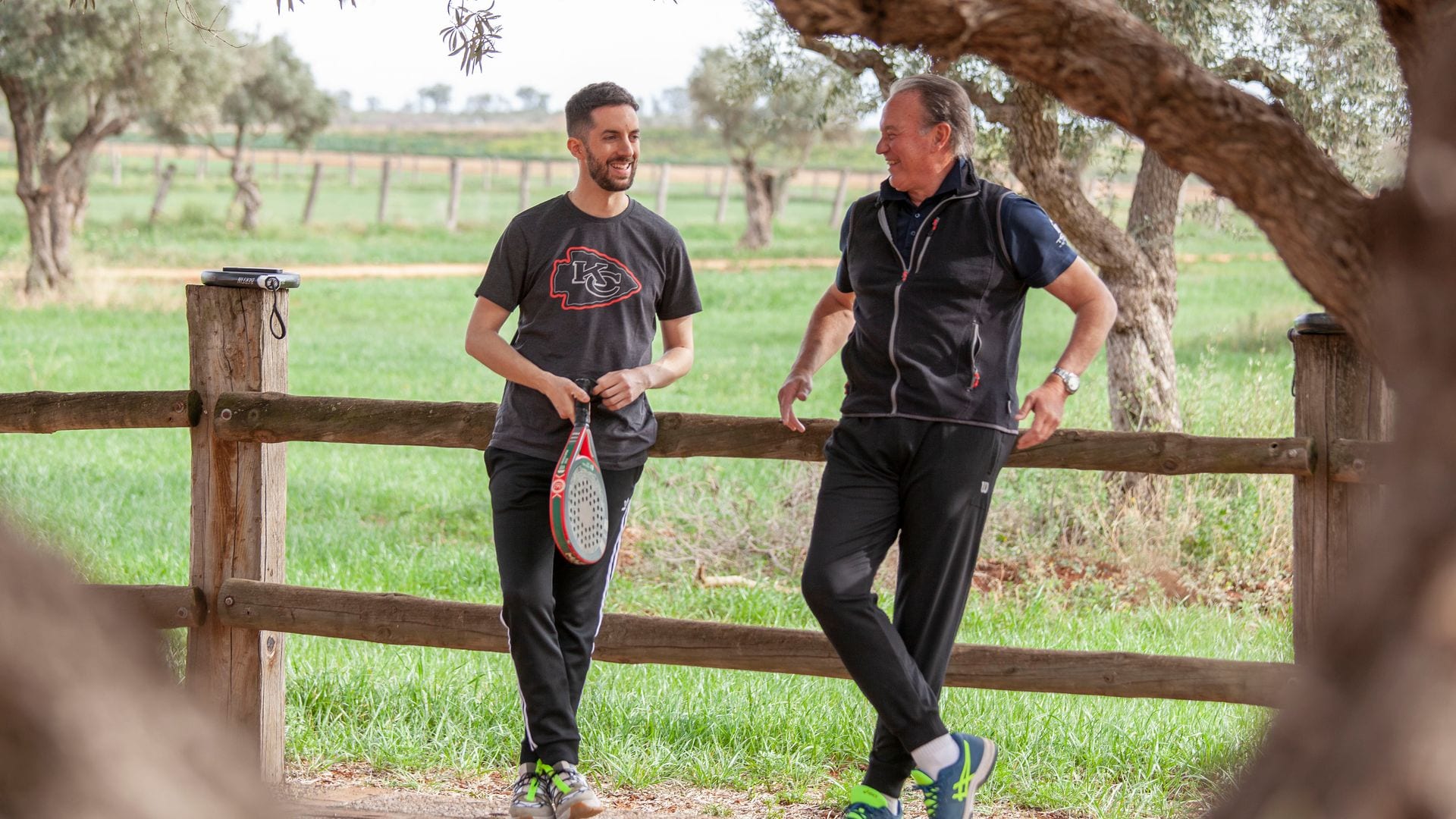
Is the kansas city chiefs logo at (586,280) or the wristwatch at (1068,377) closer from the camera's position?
the wristwatch at (1068,377)

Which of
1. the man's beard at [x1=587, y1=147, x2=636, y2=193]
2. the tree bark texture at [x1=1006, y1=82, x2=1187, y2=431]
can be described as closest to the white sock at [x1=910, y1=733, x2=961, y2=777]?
the man's beard at [x1=587, y1=147, x2=636, y2=193]

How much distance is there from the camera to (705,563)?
26.2ft

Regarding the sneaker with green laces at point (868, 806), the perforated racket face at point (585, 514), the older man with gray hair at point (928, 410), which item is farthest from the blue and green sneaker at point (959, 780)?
the perforated racket face at point (585, 514)

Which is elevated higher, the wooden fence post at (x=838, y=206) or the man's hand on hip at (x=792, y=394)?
the wooden fence post at (x=838, y=206)

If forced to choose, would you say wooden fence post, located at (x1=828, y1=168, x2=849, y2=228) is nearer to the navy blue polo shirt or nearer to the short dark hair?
the short dark hair

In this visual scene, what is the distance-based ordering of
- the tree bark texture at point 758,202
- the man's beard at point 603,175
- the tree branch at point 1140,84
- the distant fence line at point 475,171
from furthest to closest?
the distant fence line at point 475,171
the tree bark texture at point 758,202
the man's beard at point 603,175
the tree branch at point 1140,84

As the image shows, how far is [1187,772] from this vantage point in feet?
14.0

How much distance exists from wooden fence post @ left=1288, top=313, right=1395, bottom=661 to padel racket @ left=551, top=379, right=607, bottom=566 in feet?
6.07

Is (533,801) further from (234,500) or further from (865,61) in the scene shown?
(865,61)

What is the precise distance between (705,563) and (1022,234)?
4.96 metres

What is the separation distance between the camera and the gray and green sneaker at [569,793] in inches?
136

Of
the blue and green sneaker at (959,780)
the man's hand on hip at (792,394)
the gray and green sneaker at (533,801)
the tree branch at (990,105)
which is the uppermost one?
the tree branch at (990,105)

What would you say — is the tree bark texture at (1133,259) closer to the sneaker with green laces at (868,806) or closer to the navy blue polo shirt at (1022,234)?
the navy blue polo shirt at (1022,234)

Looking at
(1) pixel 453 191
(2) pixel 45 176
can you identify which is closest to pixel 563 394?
(2) pixel 45 176
